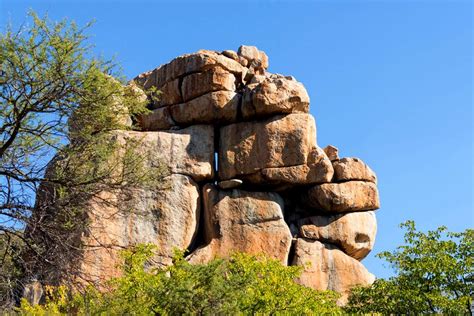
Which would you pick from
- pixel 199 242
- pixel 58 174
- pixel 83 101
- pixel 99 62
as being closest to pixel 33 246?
pixel 58 174

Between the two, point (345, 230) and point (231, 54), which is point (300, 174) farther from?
point (231, 54)

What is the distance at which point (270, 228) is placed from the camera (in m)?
30.3

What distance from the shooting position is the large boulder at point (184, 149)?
102 ft

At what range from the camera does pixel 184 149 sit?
31.7 metres

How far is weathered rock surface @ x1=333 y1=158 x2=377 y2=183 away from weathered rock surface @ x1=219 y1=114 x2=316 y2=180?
79.5 inches

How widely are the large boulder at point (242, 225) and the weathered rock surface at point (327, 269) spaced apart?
941 mm

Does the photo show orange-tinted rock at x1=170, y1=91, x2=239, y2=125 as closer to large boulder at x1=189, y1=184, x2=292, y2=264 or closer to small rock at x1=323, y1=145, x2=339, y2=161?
large boulder at x1=189, y1=184, x2=292, y2=264

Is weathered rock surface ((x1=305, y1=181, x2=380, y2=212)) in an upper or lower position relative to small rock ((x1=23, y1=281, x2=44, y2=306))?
upper

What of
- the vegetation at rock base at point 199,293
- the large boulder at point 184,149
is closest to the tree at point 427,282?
the vegetation at rock base at point 199,293

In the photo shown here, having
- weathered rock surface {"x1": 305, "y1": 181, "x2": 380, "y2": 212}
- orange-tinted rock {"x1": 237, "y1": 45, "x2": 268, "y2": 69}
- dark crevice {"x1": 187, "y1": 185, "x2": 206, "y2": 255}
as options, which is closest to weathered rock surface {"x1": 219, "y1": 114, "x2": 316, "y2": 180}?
dark crevice {"x1": 187, "y1": 185, "x2": 206, "y2": 255}

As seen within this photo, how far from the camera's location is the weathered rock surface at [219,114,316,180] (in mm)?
31062

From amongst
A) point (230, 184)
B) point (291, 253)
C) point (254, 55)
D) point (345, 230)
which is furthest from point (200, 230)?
point (254, 55)

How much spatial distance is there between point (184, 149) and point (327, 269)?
914 centimetres

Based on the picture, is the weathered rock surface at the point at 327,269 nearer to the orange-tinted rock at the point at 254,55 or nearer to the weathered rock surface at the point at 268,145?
the weathered rock surface at the point at 268,145
